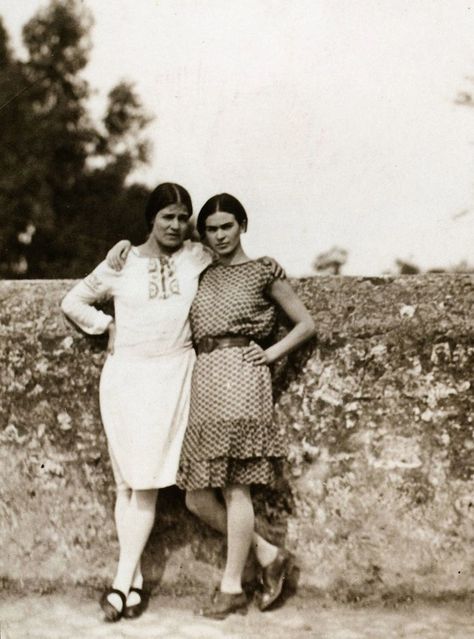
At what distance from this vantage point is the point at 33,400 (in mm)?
4250

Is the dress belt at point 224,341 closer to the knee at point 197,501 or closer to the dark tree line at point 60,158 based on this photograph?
the knee at point 197,501

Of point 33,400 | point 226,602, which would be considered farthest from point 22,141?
point 226,602

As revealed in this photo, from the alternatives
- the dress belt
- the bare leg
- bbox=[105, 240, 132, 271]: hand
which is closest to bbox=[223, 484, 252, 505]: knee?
the bare leg

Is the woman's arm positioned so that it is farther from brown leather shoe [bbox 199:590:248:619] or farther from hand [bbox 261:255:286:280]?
brown leather shoe [bbox 199:590:248:619]

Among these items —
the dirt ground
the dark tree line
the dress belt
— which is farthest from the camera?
the dark tree line

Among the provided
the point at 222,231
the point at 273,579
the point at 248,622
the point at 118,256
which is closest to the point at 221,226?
the point at 222,231

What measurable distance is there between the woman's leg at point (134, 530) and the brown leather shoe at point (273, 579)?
54 cm

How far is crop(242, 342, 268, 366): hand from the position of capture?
150 inches

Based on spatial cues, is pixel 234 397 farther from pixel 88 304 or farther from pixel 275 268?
pixel 88 304

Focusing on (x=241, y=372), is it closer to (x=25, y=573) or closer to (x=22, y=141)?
(x=25, y=573)

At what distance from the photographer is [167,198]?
155 inches

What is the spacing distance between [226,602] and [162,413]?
0.83m

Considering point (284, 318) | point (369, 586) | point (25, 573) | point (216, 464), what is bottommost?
point (25, 573)

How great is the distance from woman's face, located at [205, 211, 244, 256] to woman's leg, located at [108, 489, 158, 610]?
3.62 feet
